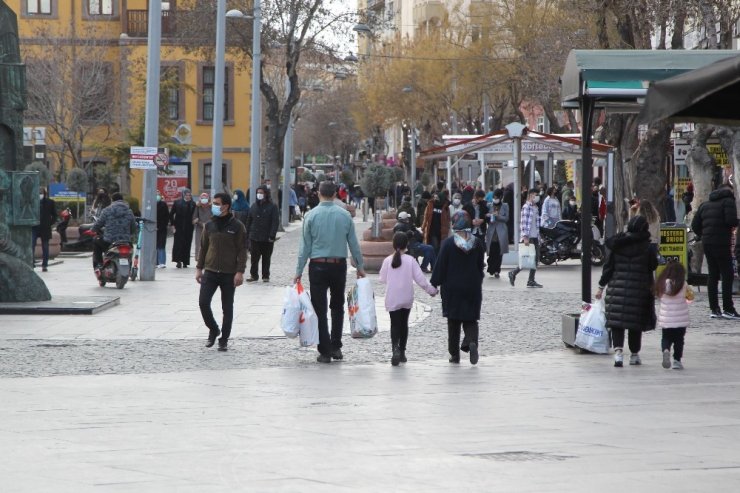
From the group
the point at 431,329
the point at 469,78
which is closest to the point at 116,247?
the point at 431,329

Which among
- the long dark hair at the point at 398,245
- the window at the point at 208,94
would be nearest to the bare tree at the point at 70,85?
the window at the point at 208,94

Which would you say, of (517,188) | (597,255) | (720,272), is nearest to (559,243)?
(597,255)

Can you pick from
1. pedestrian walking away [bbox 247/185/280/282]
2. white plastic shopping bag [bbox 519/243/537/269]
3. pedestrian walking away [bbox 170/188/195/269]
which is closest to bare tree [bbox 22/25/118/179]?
pedestrian walking away [bbox 170/188/195/269]

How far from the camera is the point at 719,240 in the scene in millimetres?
19234

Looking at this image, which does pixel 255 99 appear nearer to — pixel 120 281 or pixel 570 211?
pixel 570 211

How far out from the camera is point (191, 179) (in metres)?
64.4

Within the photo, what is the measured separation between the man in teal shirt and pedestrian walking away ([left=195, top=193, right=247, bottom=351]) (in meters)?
1.47

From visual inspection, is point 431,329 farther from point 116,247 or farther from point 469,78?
point 469,78

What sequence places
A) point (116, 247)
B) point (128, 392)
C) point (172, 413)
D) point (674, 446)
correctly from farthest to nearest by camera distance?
point (116, 247)
point (128, 392)
point (172, 413)
point (674, 446)

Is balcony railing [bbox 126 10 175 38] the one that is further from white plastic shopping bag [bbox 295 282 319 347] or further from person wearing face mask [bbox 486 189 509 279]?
white plastic shopping bag [bbox 295 282 319 347]

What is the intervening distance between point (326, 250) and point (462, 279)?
1301 millimetres

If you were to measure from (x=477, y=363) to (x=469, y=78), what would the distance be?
5491cm

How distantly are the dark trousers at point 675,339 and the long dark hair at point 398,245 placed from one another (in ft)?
8.37

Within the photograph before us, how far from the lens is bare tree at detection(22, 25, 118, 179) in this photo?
58.1 metres
